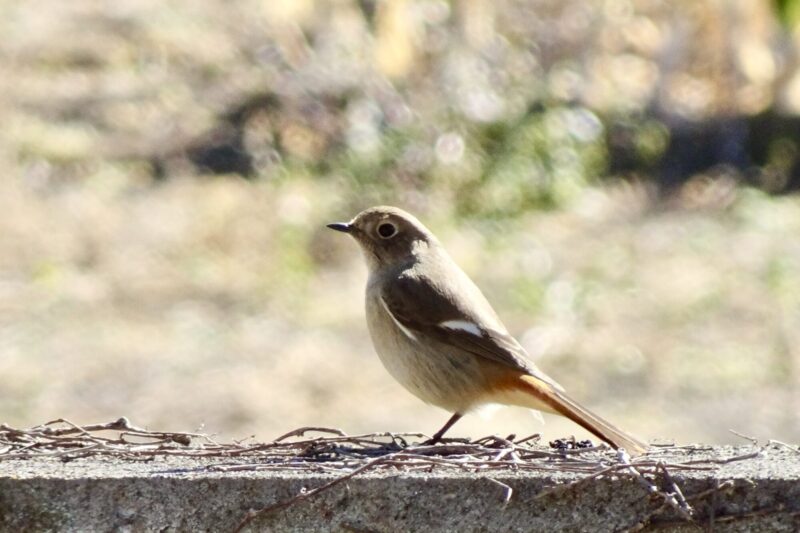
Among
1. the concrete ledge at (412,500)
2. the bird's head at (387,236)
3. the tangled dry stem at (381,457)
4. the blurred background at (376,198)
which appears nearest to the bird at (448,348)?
the bird's head at (387,236)

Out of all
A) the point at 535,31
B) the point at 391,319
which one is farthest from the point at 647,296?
the point at 391,319

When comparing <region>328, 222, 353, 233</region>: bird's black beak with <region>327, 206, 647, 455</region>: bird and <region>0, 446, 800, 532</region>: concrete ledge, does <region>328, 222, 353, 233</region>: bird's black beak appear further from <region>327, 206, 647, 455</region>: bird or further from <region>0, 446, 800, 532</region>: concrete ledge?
<region>0, 446, 800, 532</region>: concrete ledge

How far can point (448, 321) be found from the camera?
5520 millimetres

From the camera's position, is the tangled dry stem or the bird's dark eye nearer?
the tangled dry stem

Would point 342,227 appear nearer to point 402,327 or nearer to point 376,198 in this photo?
point 402,327

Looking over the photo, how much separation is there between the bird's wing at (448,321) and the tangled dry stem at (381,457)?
38.0 inches

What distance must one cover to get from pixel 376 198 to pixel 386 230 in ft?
23.4

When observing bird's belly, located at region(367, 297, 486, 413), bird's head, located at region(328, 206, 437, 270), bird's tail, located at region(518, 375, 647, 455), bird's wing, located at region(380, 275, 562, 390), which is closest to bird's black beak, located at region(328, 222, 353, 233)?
bird's head, located at region(328, 206, 437, 270)

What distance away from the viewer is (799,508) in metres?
3.30

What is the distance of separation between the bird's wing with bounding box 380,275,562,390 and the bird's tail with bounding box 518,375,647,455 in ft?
0.17

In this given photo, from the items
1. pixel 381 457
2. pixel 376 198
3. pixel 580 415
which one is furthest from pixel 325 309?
pixel 381 457

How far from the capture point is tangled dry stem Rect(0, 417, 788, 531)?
333 cm

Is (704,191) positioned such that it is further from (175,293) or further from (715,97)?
(175,293)

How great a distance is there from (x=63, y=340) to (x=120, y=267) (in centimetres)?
94
